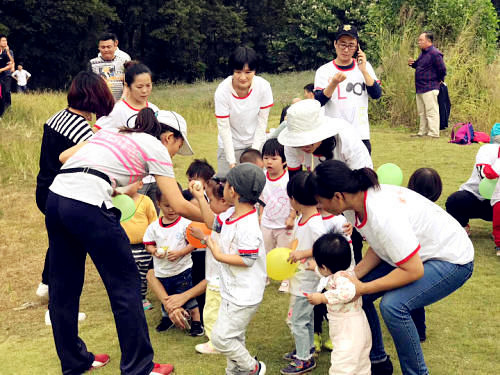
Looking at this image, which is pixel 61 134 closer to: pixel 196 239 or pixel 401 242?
pixel 196 239

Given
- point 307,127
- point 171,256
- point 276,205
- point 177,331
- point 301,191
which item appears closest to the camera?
point 301,191

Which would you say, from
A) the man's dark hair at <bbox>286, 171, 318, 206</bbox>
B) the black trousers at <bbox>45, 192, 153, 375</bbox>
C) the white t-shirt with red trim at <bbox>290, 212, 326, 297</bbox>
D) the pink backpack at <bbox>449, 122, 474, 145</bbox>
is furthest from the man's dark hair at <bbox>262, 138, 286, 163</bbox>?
the pink backpack at <bbox>449, 122, 474, 145</bbox>

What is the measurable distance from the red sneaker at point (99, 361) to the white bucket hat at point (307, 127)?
1794 mm

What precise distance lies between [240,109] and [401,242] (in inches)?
119

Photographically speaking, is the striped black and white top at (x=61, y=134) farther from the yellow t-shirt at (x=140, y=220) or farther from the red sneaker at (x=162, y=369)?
the red sneaker at (x=162, y=369)

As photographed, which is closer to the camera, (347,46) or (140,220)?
(140,220)

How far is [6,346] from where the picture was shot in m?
4.60

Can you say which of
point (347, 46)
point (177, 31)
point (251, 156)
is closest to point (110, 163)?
point (251, 156)

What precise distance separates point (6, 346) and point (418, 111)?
9673 mm

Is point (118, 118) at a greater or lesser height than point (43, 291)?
greater

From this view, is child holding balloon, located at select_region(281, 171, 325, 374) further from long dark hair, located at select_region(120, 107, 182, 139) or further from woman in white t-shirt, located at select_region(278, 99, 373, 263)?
long dark hair, located at select_region(120, 107, 182, 139)

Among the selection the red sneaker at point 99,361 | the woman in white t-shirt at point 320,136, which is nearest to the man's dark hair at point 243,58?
the woman in white t-shirt at point 320,136

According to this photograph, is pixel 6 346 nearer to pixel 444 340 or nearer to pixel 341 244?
pixel 341 244

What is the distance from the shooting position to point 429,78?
12.0 meters
